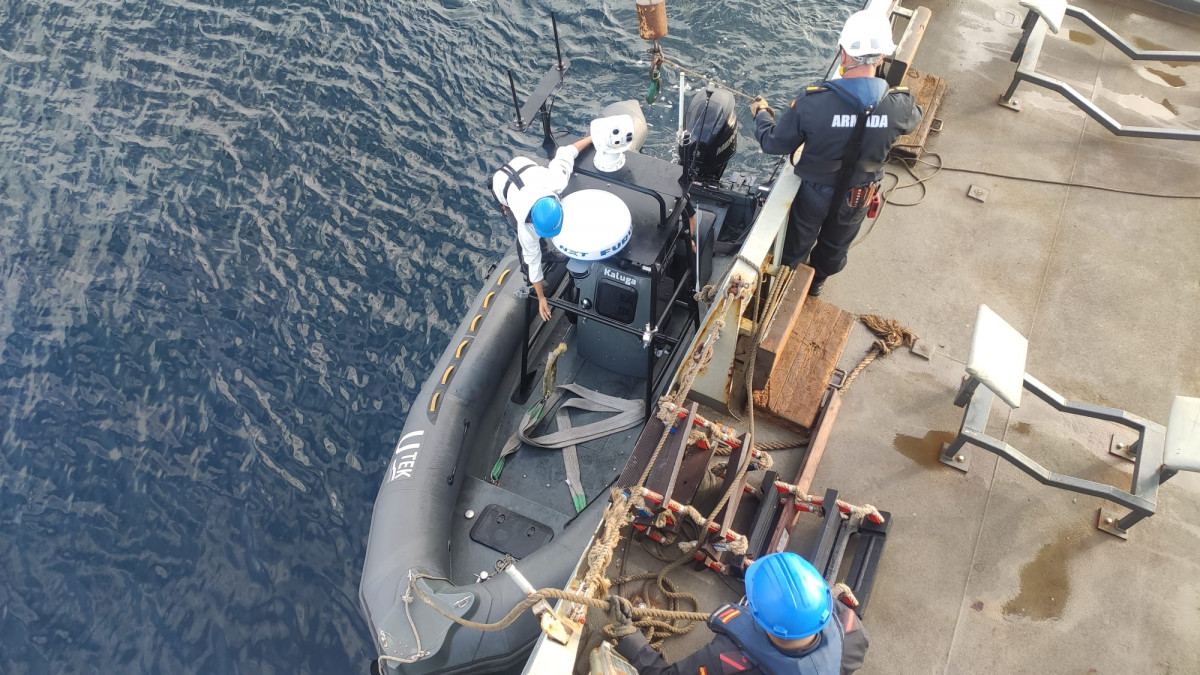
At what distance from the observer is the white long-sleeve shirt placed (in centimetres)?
461

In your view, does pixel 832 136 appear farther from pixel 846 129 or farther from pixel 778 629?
pixel 778 629

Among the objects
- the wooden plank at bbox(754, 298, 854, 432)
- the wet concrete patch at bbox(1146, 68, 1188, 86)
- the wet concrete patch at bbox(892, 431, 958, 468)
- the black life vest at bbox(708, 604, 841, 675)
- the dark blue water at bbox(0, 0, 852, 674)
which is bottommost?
the dark blue water at bbox(0, 0, 852, 674)

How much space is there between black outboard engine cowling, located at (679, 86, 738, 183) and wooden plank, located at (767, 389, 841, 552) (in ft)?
7.74

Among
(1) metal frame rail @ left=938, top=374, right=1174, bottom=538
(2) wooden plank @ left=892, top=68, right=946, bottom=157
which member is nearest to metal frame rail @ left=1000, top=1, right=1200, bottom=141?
(2) wooden plank @ left=892, top=68, right=946, bottom=157

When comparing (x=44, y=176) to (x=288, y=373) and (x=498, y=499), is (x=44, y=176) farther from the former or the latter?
(x=498, y=499)

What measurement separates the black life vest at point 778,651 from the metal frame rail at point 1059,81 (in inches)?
202

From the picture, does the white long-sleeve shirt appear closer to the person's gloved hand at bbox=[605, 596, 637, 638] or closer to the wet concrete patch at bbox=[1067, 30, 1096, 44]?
the person's gloved hand at bbox=[605, 596, 637, 638]

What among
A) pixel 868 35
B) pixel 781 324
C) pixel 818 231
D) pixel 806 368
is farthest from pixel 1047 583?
pixel 868 35

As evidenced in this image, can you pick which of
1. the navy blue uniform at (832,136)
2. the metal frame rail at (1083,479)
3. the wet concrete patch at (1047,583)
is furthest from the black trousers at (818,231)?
the wet concrete patch at (1047,583)

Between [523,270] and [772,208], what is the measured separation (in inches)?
76.4

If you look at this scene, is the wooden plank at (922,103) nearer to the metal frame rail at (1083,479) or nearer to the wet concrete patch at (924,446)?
the metal frame rail at (1083,479)

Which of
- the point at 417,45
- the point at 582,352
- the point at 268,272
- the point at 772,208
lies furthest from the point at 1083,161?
the point at 417,45

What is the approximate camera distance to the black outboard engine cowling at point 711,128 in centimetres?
569

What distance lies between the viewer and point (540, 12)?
1162 centimetres
